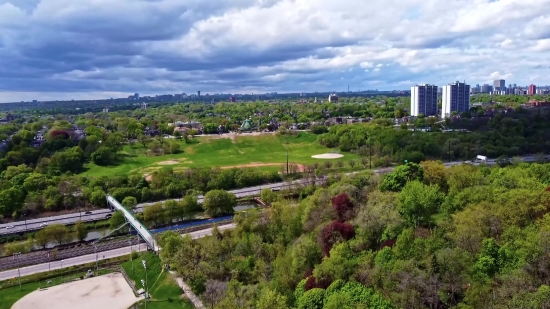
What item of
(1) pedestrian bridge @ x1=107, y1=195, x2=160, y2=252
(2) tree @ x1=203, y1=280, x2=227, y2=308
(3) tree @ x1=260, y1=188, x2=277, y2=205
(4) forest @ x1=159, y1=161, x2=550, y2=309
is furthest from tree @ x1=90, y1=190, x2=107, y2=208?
(2) tree @ x1=203, y1=280, x2=227, y2=308

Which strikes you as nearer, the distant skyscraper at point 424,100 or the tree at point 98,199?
the tree at point 98,199

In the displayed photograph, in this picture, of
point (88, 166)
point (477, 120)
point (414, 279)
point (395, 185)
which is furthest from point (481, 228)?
point (477, 120)

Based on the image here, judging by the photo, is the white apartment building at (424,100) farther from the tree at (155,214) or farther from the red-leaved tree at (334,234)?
the red-leaved tree at (334,234)

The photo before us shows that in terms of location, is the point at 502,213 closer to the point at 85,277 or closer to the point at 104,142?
the point at 85,277

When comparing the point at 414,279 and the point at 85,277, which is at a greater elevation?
the point at 414,279

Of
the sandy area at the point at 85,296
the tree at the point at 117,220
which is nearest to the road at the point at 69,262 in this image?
the sandy area at the point at 85,296

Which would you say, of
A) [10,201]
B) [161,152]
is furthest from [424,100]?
[10,201]

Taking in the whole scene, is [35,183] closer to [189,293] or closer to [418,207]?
[189,293]
